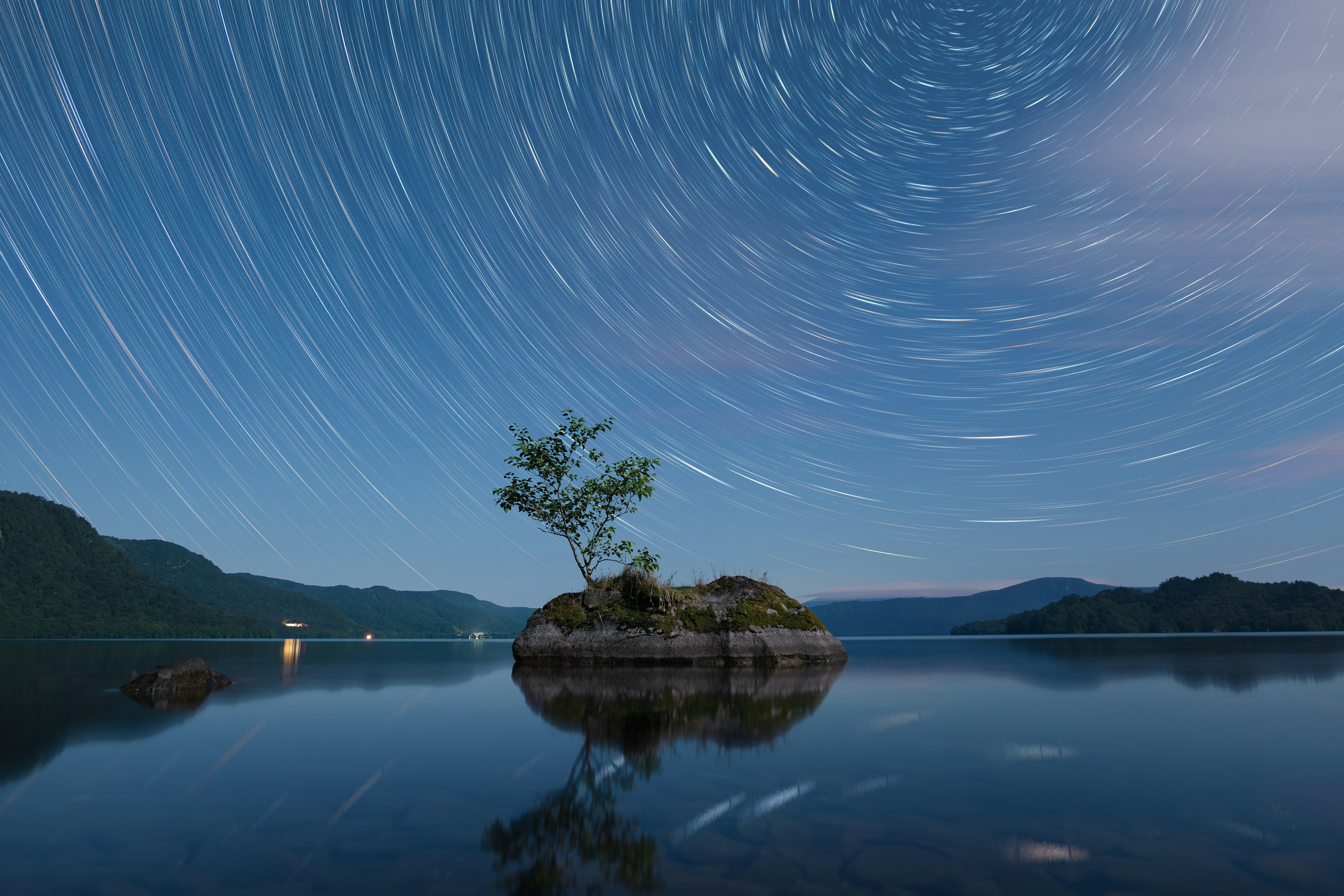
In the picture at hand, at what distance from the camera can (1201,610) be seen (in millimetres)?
158625

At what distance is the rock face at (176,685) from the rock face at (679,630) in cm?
1494

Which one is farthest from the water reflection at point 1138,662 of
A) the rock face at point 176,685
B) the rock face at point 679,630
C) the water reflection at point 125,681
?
the rock face at point 176,685

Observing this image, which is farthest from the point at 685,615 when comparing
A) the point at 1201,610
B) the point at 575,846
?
the point at 1201,610

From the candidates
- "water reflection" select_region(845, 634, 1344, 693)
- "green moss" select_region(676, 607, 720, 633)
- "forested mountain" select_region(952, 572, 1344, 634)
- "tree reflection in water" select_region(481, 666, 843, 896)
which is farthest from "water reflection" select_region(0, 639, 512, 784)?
"forested mountain" select_region(952, 572, 1344, 634)

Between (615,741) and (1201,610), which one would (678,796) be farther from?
(1201,610)

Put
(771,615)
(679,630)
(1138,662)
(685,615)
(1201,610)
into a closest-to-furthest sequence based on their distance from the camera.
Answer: (679,630), (685,615), (771,615), (1138,662), (1201,610)

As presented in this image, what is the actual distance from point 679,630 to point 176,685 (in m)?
20.0

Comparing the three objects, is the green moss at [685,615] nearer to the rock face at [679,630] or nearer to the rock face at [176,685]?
the rock face at [679,630]

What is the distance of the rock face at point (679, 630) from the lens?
3344cm

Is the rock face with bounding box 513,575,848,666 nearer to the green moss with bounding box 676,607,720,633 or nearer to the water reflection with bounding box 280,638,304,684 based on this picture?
the green moss with bounding box 676,607,720,633

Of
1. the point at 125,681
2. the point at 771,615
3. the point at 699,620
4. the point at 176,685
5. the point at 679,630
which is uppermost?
the point at 771,615

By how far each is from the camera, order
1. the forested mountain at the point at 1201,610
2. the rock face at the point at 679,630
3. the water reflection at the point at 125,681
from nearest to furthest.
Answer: the water reflection at the point at 125,681 < the rock face at the point at 679,630 < the forested mountain at the point at 1201,610

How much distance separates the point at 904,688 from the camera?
22.8 metres

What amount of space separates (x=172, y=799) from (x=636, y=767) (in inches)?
215
